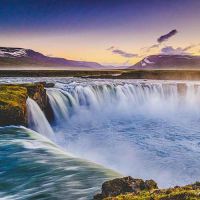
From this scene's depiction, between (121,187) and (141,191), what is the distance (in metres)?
0.39

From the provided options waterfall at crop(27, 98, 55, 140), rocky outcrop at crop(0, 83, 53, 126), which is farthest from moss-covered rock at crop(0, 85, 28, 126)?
waterfall at crop(27, 98, 55, 140)

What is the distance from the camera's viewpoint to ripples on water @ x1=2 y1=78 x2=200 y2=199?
18.5 meters

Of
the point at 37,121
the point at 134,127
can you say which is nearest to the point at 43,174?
the point at 37,121

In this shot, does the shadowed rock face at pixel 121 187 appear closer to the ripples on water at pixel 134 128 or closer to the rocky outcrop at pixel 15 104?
→ the ripples on water at pixel 134 128

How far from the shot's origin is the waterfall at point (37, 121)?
22.7 meters

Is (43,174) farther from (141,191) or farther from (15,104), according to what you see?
(15,104)

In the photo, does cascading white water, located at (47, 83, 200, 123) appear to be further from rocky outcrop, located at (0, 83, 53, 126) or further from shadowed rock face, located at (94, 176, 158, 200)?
shadowed rock face, located at (94, 176, 158, 200)

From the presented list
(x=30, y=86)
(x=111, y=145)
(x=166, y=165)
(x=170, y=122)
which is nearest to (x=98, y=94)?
(x=170, y=122)

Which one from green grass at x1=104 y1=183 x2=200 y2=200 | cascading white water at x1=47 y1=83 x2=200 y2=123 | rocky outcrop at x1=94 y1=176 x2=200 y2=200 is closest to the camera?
green grass at x1=104 y1=183 x2=200 y2=200

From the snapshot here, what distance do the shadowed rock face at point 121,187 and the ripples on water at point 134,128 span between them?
5.80 ft

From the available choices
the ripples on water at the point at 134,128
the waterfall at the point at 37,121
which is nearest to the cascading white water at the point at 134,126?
the ripples on water at the point at 134,128

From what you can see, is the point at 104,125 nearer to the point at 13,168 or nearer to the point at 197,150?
the point at 197,150

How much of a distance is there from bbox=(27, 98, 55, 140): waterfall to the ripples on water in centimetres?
92

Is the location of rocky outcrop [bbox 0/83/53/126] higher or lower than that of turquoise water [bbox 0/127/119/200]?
higher
